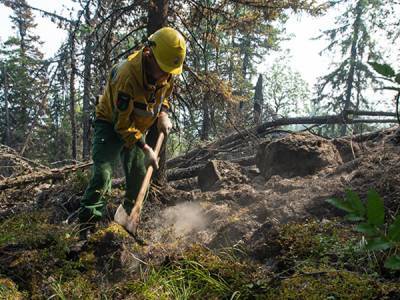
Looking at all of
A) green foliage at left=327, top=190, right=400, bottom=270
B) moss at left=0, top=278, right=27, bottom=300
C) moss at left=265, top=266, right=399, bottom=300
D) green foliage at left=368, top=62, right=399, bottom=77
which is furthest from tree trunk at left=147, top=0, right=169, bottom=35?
green foliage at left=327, top=190, right=400, bottom=270

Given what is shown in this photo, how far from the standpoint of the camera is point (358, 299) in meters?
2.33

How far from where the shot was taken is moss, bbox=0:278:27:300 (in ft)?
10.5

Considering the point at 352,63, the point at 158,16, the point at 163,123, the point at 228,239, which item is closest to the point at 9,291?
the point at 228,239

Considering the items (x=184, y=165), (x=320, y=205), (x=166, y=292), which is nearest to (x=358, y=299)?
(x=166, y=292)

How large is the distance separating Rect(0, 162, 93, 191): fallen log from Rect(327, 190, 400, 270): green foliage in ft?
18.3

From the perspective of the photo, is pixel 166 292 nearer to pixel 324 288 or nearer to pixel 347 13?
pixel 324 288

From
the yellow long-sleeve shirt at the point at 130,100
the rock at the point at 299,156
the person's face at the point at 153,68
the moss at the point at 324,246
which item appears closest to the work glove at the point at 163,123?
the yellow long-sleeve shirt at the point at 130,100

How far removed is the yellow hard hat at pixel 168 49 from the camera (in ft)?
12.6

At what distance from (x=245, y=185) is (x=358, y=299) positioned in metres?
3.72

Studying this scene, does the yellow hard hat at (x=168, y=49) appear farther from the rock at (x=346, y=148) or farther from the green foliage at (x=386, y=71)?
the rock at (x=346, y=148)

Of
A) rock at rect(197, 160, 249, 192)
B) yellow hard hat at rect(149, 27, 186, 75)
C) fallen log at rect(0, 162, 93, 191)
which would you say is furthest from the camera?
rock at rect(197, 160, 249, 192)

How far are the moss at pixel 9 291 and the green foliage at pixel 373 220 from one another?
10.3ft

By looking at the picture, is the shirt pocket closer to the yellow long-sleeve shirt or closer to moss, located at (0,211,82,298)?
the yellow long-sleeve shirt

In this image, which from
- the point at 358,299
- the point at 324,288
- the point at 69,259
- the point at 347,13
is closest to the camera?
the point at 358,299
